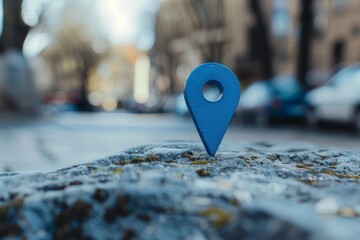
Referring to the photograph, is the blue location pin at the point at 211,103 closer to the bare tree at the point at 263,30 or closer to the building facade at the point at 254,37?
the bare tree at the point at 263,30

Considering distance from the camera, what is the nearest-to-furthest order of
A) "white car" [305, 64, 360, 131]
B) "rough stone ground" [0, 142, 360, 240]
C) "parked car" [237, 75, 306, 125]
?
1. "rough stone ground" [0, 142, 360, 240]
2. "white car" [305, 64, 360, 131]
3. "parked car" [237, 75, 306, 125]

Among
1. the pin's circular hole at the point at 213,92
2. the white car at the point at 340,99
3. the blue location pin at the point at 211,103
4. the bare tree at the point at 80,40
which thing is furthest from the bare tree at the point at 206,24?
the blue location pin at the point at 211,103

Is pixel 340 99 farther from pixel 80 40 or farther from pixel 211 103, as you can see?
pixel 80 40

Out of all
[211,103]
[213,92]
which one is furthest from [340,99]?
[213,92]

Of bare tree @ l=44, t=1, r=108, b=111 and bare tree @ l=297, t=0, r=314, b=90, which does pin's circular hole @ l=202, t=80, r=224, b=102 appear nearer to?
bare tree @ l=297, t=0, r=314, b=90

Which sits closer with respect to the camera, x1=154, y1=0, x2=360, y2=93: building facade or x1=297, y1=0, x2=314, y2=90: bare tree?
x1=297, y1=0, x2=314, y2=90: bare tree

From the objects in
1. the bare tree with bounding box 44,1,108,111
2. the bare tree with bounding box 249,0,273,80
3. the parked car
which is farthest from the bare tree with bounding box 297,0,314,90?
the bare tree with bounding box 44,1,108,111

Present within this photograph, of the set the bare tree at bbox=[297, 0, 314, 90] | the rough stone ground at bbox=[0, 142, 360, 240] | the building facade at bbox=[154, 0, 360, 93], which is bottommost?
the rough stone ground at bbox=[0, 142, 360, 240]

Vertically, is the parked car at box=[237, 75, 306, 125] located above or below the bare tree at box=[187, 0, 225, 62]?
below
